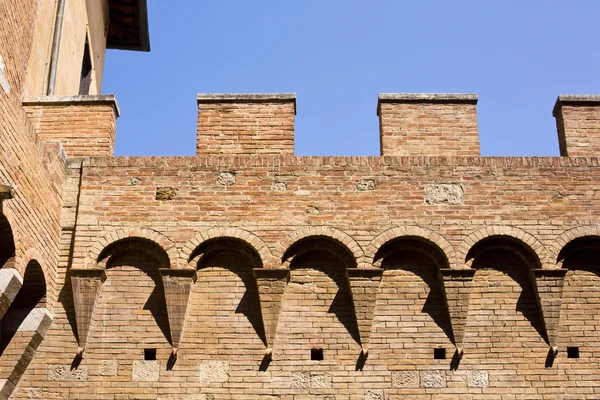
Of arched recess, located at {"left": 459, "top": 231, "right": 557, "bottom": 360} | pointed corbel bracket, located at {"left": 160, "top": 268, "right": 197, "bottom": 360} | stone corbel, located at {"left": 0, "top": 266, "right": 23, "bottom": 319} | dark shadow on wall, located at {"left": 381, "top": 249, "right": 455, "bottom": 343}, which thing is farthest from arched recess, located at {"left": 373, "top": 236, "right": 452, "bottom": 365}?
stone corbel, located at {"left": 0, "top": 266, "right": 23, "bottom": 319}

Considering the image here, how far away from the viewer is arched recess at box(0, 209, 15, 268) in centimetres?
706

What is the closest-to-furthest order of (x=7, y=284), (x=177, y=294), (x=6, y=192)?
(x=6, y=192)
(x=7, y=284)
(x=177, y=294)

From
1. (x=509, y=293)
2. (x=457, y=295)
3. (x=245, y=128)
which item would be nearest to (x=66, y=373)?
(x=245, y=128)

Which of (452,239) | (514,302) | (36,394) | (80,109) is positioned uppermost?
(80,109)

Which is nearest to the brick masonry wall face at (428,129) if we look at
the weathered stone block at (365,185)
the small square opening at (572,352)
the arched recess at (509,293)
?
the weathered stone block at (365,185)

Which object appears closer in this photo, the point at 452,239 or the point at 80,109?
the point at 452,239

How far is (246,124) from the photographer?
29.8ft

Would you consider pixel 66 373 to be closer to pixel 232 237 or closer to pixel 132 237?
pixel 132 237

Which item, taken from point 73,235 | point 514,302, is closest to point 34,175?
point 73,235

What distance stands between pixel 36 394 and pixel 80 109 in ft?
9.76

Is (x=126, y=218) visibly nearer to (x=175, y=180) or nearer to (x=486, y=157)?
(x=175, y=180)

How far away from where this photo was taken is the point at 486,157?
28.9 feet

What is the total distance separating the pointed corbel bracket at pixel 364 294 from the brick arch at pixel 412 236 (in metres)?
0.15

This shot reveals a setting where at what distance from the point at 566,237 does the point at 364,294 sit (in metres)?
2.03
